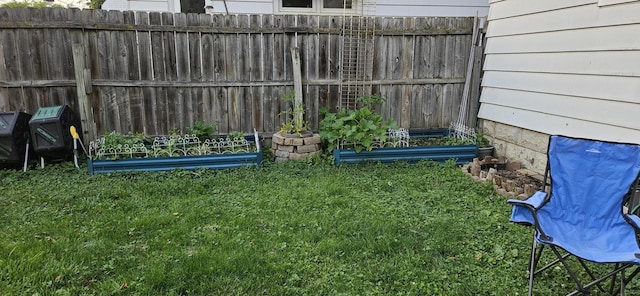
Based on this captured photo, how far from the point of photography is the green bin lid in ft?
14.8

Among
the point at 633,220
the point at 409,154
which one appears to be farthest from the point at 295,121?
the point at 633,220

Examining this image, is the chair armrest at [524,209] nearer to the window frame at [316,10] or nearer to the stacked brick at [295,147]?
the stacked brick at [295,147]

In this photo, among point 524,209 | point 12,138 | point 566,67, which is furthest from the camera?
point 12,138

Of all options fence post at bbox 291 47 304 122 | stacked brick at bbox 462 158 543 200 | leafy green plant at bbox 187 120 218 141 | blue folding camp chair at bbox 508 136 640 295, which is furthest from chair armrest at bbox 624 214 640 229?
leafy green plant at bbox 187 120 218 141

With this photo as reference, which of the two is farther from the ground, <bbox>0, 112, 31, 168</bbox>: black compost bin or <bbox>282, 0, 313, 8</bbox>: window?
<bbox>282, 0, 313, 8</bbox>: window

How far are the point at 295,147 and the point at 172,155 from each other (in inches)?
58.1

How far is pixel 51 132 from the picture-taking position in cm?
449

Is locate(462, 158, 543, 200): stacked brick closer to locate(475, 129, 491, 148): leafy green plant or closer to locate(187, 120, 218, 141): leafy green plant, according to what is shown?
locate(475, 129, 491, 148): leafy green plant

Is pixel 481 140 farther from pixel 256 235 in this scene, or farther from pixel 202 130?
pixel 202 130

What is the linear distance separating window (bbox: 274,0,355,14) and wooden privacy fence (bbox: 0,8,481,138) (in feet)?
4.97

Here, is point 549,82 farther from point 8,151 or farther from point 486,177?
point 8,151

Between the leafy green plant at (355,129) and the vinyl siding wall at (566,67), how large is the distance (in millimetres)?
1514

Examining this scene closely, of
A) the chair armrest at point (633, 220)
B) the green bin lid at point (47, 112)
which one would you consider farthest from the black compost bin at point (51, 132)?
the chair armrest at point (633, 220)

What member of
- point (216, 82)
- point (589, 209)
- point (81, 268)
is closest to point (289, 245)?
point (81, 268)
